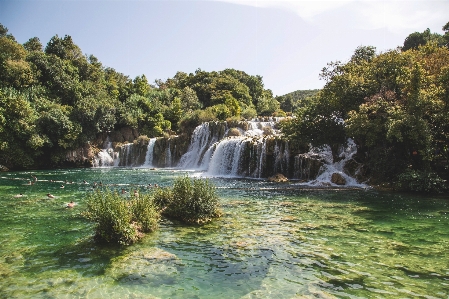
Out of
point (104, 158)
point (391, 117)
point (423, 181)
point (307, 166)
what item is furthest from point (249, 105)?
point (423, 181)

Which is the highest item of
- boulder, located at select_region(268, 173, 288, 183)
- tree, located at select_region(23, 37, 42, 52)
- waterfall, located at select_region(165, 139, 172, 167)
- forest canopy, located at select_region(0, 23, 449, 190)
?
tree, located at select_region(23, 37, 42, 52)

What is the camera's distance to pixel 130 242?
9.63 meters

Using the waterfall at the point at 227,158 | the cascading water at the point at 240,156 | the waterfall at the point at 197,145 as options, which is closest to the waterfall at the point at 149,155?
the cascading water at the point at 240,156

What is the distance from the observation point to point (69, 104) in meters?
54.9

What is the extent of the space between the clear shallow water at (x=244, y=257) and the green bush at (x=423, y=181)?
445 centimetres

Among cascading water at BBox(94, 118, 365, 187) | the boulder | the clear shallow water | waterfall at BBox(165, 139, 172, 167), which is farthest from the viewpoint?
waterfall at BBox(165, 139, 172, 167)

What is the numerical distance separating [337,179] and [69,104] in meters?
49.2

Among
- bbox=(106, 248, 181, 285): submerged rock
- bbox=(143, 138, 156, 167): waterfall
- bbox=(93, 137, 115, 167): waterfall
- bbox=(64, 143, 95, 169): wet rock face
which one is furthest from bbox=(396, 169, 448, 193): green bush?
bbox=(64, 143, 95, 169): wet rock face

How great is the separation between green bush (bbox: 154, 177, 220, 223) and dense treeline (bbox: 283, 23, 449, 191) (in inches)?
489

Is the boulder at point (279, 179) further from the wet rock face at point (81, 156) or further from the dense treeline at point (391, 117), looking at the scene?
the wet rock face at point (81, 156)

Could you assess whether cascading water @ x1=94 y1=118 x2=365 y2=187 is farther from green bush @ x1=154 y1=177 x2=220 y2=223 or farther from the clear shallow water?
green bush @ x1=154 y1=177 x2=220 y2=223

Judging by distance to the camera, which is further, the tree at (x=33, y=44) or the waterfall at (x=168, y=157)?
the tree at (x=33, y=44)

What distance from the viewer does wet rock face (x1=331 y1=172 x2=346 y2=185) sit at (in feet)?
77.7

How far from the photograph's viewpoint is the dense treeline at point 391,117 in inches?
736
